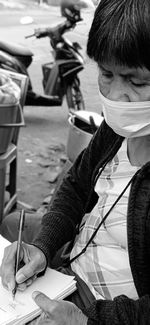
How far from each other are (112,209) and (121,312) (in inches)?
12.0

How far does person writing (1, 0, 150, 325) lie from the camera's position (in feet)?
4.53

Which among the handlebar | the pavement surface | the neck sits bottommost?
the pavement surface

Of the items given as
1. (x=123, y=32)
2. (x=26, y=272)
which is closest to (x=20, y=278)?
(x=26, y=272)

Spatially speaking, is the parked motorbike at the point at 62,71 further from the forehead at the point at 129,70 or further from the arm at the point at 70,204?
the forehead at the point at 129,70

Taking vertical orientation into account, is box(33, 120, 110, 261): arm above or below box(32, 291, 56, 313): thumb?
below

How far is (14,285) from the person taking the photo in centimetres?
157

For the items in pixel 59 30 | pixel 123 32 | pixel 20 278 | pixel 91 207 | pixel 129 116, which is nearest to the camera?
pixel 123 32

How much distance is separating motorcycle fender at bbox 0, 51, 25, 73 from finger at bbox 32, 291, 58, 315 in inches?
161

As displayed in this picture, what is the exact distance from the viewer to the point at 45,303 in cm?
139

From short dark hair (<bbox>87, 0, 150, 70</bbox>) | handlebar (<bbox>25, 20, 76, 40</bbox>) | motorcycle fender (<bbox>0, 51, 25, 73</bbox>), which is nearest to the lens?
short dark hair (<bbox>87, 0, 150, 70</bbox>)

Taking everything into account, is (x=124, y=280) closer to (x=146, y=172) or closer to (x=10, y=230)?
(x=146, y=172)

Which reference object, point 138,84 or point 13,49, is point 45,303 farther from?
point 13,49

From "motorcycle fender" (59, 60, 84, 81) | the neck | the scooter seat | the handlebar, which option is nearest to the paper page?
the neck

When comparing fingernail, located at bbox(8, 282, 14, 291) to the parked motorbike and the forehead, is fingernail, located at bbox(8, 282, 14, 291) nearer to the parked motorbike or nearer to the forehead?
the forehead
